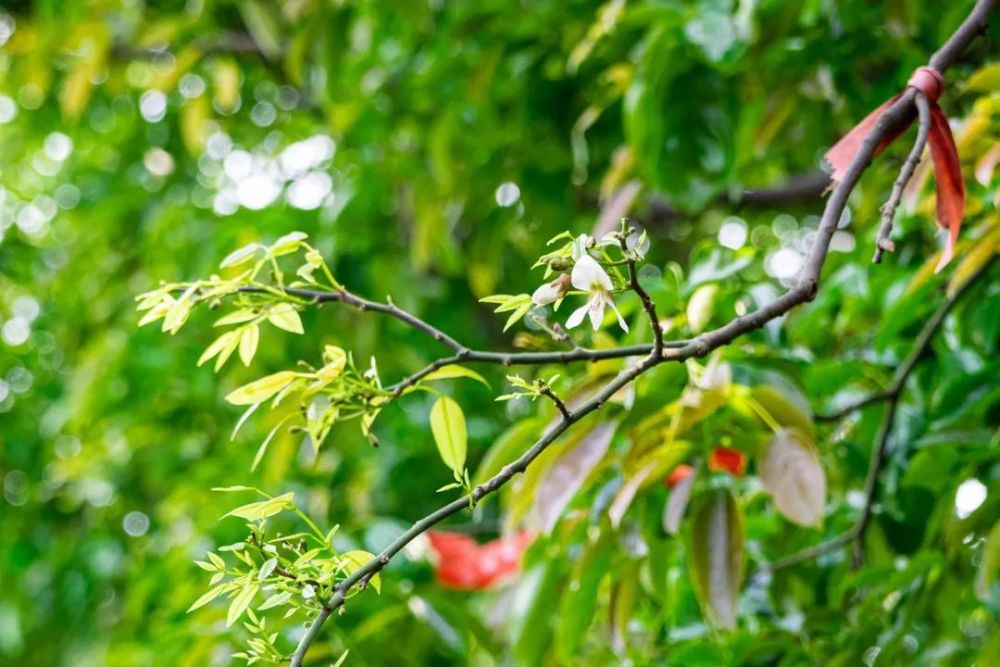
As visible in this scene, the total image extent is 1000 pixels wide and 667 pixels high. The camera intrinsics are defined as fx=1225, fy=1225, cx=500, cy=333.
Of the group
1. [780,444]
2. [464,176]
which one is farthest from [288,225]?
[780,444]

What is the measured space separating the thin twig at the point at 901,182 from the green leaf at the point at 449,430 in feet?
0.69

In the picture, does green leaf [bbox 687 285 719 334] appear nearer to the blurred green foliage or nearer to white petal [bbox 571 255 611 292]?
the blurred green foliage

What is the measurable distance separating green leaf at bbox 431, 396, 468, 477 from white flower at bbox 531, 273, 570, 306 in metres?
0.13

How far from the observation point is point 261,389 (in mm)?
582

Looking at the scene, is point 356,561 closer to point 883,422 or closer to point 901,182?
point 901,182

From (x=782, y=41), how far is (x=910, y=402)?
374 millimetres

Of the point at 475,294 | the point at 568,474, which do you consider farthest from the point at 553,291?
the point at 475,294

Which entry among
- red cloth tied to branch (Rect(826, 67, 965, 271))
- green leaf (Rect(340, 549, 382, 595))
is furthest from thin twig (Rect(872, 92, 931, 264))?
green leaf (Rect(340, 549, 382, 595))

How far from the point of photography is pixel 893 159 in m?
1.00

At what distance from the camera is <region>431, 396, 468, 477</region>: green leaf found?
1.93 feet

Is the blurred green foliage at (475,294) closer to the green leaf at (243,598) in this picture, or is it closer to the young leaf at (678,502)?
the young leaf at (678,502)

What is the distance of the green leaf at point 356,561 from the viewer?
51 cm

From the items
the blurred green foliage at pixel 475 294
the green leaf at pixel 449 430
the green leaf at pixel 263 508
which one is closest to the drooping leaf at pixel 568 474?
the blurred green foliage at pixel 475 294

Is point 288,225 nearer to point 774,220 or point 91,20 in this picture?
point 91,20
